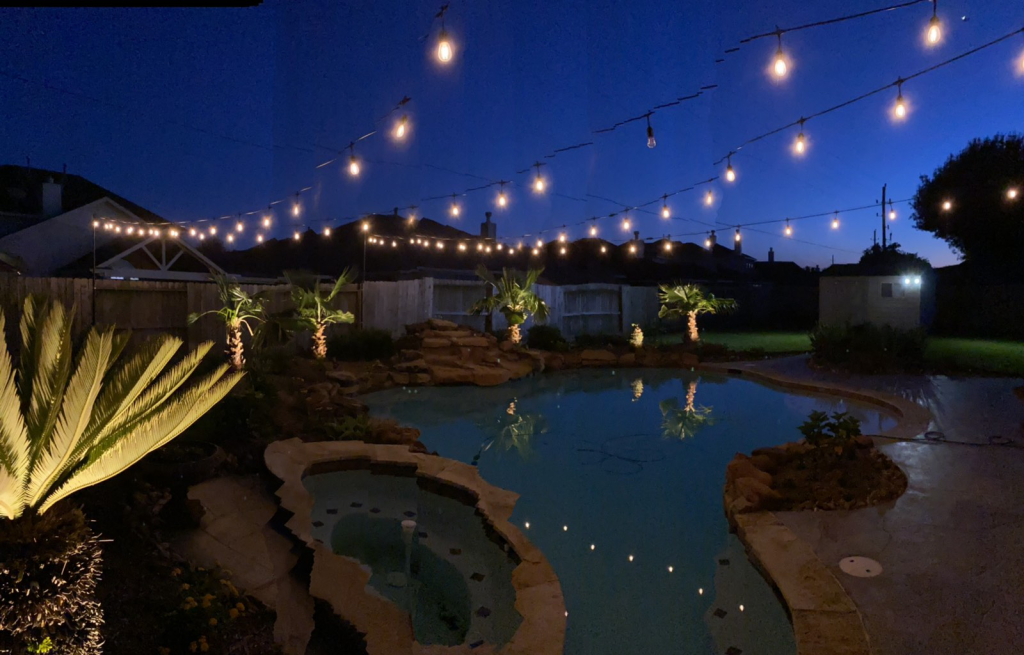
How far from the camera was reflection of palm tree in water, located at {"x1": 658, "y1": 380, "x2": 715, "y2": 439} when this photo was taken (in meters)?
8.13

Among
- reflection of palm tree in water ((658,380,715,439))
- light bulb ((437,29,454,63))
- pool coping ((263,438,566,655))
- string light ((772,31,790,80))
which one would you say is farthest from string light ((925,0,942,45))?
pool coping ((263,438,566,655))

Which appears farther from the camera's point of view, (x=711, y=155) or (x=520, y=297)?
(x=520, y=297)

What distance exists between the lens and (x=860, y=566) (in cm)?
378

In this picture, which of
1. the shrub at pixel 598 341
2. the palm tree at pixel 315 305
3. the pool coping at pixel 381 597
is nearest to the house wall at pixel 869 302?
the shrub at pixel 598 341

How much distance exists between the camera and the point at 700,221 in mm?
19844

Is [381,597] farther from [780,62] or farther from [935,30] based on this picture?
[935,30]

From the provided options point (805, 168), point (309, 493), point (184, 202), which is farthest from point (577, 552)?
point (184, 202)

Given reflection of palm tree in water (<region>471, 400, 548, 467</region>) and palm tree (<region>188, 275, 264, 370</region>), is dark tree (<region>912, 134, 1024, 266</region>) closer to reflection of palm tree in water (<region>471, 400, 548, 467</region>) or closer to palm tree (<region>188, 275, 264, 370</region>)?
reflection of palm tree in water (<region>471, 400, 548, 467</region>)

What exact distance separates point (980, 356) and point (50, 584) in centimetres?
1637

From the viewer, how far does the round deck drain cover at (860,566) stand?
12.1 feet

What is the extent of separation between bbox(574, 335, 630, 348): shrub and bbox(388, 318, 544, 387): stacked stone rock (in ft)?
9.48

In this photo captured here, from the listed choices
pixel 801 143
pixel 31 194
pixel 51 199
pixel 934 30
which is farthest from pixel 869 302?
pixel 31 194

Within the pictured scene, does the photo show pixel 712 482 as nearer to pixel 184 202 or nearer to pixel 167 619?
pixel 167 619

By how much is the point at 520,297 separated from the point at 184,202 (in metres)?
12.8
